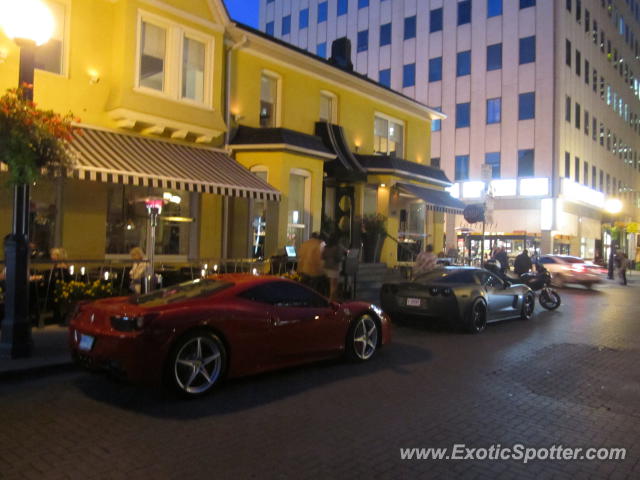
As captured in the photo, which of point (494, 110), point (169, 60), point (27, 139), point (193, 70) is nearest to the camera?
point (27, 139)

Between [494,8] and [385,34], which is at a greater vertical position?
[385,34]

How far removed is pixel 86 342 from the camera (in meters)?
5.89

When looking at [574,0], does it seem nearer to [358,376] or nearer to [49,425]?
[358,376]

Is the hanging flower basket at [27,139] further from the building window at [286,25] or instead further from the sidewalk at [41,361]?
the building window at [286,25]

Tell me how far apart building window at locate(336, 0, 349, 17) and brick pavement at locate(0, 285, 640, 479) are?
1690 inches

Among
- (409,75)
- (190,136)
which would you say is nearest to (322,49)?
(409,75)

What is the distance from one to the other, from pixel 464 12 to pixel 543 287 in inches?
1138

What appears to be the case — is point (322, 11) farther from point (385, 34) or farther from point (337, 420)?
point (337, 420)

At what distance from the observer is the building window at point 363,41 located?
144ft

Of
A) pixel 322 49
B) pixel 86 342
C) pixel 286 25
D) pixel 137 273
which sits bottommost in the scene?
pixel 86 342

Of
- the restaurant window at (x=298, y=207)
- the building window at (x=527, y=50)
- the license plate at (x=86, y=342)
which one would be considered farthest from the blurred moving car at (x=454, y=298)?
the building window at (x=527, y=50)

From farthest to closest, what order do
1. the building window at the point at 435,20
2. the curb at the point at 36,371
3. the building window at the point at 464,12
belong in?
the building window at the point at 435,20 < the building window at the point at 464,12 < the curb at the point at 36,371

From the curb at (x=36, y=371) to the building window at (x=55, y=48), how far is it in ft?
24.4

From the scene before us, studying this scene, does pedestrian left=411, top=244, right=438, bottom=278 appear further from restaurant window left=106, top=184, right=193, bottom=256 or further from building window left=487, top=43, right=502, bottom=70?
building window left=487, top=43, right=502, bottom=70
